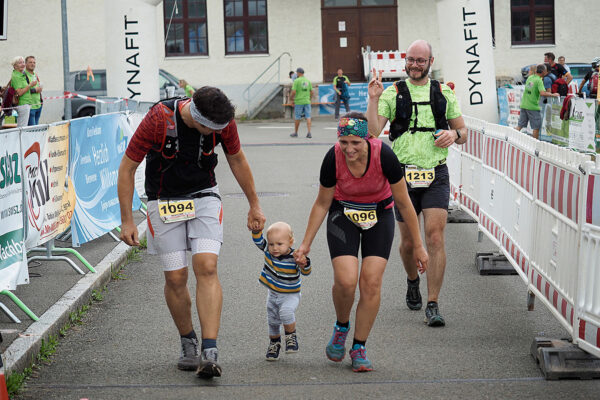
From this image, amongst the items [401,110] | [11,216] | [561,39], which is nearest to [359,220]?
[401,110]

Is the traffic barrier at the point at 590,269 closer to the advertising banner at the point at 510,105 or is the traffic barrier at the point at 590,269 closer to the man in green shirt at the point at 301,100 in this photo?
the advertising banner at the point at 510,105

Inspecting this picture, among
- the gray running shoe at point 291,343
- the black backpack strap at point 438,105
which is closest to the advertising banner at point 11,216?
the gray running shoe at point 291,343

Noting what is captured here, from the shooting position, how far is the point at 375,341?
672cm

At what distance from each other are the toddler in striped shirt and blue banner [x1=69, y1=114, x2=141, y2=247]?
4.22 metres

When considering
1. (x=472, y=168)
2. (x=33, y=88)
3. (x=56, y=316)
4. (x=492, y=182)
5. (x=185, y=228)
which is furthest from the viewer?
(x=33, y=88)

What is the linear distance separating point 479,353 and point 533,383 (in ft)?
2.40

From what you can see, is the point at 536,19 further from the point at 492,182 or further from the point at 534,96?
the point at 492,182

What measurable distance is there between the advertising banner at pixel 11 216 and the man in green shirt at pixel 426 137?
2783mm

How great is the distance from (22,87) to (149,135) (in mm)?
18289

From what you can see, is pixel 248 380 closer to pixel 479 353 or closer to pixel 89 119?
pixel 479 353

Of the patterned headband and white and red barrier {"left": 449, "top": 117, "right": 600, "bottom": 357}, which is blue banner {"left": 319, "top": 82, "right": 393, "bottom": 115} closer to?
white and red barrier {"left": 449, "top": 117, "right": 600, "bottom": 357}

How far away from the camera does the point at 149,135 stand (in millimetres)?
5777

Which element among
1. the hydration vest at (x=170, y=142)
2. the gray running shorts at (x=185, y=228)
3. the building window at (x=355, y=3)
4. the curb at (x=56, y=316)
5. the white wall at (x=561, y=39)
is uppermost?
the building window at (x=355, y=3)

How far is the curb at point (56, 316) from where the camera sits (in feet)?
19.6
